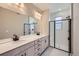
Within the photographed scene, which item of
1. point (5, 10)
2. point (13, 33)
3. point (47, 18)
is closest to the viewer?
point (5, 10)

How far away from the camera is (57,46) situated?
4902 mm

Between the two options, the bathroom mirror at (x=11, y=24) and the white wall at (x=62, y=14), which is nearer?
the bathroom mirror at (x=11, y=24)

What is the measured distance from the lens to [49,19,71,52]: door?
4.44 m

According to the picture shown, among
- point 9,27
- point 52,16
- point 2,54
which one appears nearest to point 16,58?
point 2,54

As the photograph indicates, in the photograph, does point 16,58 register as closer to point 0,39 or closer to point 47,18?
point 0,39

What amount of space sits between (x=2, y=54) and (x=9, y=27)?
1.21m

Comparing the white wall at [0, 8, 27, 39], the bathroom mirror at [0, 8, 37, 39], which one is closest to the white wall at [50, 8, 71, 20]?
the bathroom mirror at [0, 8, 37, 39]

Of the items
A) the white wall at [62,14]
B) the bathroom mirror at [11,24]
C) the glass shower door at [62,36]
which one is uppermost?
the white wall at [62,14]

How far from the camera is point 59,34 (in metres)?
4.84

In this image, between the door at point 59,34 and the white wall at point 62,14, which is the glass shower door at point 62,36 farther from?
the white wall at point 62,14

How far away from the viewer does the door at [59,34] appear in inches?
175

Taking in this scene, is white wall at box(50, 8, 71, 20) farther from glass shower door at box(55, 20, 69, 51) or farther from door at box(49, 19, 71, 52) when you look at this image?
glass shower door at box(55, 20, 69, 51)

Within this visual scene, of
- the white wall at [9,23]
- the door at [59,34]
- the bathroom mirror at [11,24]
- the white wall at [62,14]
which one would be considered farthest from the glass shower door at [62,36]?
the white wall at [9,23]

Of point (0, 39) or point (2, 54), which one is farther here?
point (0, 39)
